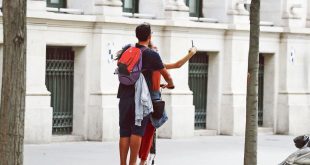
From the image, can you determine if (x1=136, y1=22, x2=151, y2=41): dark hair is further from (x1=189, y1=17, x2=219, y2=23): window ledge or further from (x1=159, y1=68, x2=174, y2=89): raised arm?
(x1=189, y1=17, x2=219, y2=23): window ledge

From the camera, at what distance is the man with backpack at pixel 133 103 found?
1335 cm

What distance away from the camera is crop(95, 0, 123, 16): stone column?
2397 cm

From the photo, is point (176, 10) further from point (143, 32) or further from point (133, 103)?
point (133, 103)

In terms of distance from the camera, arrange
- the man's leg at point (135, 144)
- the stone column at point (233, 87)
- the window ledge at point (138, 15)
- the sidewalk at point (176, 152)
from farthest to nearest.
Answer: the stone column at point (233, 87)
the window ledge at point (138, 15)
the sidewalk at point (176, 152)
the man's leg at point (135, 144)

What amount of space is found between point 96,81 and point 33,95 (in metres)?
2.11

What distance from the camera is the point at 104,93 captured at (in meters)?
23.6

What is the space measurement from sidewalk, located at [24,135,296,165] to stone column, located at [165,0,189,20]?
303 centimetres

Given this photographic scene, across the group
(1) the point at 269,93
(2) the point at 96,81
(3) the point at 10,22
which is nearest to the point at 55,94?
(2) the point at 96,81

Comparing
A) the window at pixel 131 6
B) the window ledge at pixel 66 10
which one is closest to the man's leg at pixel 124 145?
the window ledge at pixel 66 10

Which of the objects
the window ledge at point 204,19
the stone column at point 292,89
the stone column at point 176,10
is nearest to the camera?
the stone column at point 176,10

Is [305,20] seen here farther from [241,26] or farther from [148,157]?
[148,157]

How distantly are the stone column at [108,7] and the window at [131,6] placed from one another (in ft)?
4.74

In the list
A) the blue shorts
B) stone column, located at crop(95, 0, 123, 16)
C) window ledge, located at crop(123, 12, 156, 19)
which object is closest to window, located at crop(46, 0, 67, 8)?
stone column, located at crop(95, 0, 123, 16)

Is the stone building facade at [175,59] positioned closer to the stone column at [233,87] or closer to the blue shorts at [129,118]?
the stone column at [233,87]
